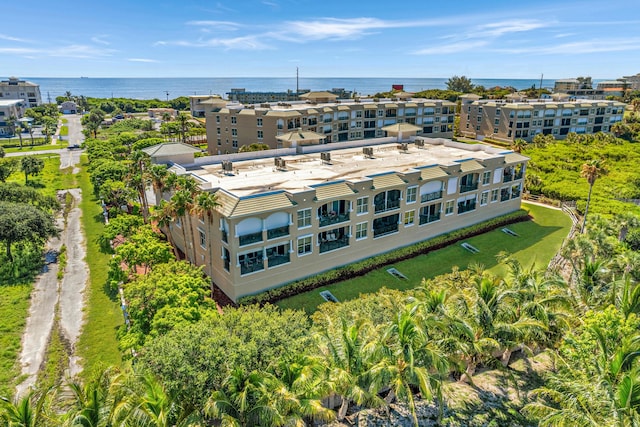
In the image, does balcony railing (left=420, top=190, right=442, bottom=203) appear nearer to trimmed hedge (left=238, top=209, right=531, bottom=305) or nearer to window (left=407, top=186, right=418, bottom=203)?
window (left=407, top=186, right=418, bottom=203)

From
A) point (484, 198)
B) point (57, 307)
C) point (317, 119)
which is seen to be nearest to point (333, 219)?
point (484, 198)

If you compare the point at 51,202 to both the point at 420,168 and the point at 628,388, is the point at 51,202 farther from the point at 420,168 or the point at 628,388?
the point at 628,388

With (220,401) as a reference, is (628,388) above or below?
above

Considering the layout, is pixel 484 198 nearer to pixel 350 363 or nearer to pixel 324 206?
pixel 324 206

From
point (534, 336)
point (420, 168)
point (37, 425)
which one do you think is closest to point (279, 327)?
point (37, 425)

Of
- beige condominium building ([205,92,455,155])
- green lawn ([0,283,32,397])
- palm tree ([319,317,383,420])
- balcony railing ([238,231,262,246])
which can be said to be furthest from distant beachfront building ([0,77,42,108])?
palm tree ([319,317,383,420])

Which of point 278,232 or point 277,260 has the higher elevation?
point 278,232

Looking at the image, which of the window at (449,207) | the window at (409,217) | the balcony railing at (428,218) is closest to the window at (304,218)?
the window at (409,217)
